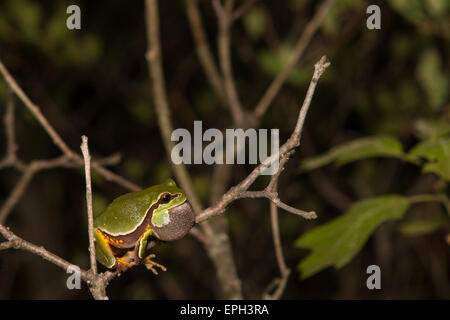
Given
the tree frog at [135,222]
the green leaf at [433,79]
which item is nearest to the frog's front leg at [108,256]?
the tree frog at [135,222]

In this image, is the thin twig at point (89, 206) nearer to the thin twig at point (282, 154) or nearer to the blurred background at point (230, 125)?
the thin twig at point (282, 154)

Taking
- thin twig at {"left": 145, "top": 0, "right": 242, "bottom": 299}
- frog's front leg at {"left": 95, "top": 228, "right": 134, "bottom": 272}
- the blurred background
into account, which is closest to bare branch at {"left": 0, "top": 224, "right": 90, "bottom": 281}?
frog's front leg at {"left": 95, "top": 228, "right": 134, "bottom": 272}

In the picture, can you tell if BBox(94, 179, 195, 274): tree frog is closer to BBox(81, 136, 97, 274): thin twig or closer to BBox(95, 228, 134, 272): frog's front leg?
BBox(95, 228, 134, 272): frog's front leg

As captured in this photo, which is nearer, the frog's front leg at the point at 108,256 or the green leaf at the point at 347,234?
the frog's front leg at the point at 108,256

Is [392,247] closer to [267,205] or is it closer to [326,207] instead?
[326,207]

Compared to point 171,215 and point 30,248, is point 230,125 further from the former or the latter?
point 30,248

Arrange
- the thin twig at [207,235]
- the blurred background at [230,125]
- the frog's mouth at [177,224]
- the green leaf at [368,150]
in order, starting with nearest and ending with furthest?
1. the frog's mouth at [177,224]
2. the thin twig at [207,235]
3. the green leaf at [368,150]
4. the blurred background at [230,125]

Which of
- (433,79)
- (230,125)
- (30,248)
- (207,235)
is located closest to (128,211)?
(30,248)
